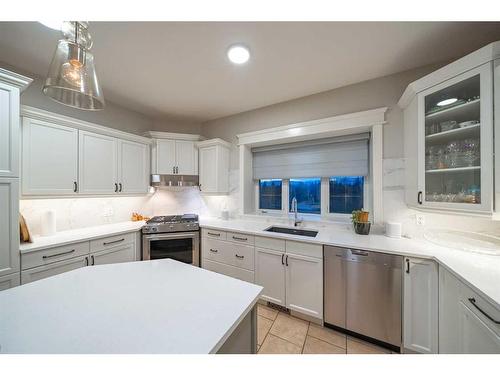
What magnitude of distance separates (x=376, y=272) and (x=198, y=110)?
301cm

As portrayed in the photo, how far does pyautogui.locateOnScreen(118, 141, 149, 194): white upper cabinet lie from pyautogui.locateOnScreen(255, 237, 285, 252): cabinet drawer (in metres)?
1.90

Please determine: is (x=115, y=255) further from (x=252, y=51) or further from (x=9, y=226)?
(x=252, y=51)

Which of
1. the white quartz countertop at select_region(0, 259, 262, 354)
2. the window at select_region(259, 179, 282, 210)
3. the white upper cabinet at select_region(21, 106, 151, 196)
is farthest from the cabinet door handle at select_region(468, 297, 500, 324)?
the white upper cabinet at select_region(21, 106, 151, 196)

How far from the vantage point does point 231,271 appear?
225 centimetres

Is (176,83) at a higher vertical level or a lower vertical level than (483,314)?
higher

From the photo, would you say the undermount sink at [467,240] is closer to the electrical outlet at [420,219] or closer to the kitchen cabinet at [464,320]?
the electrical outlet at [420,219]

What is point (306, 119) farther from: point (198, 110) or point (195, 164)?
point (195, 164)

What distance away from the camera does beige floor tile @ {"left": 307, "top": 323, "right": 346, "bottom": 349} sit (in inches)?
63.1

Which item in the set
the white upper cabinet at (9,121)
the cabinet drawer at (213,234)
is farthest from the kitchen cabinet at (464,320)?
the white upper cabinet at (9,121)

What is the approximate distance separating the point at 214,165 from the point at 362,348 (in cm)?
267

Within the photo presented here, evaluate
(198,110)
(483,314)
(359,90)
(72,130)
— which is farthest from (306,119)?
(72,130)

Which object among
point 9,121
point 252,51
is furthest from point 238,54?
point 9,121

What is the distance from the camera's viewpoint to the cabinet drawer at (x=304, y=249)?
1757mm
